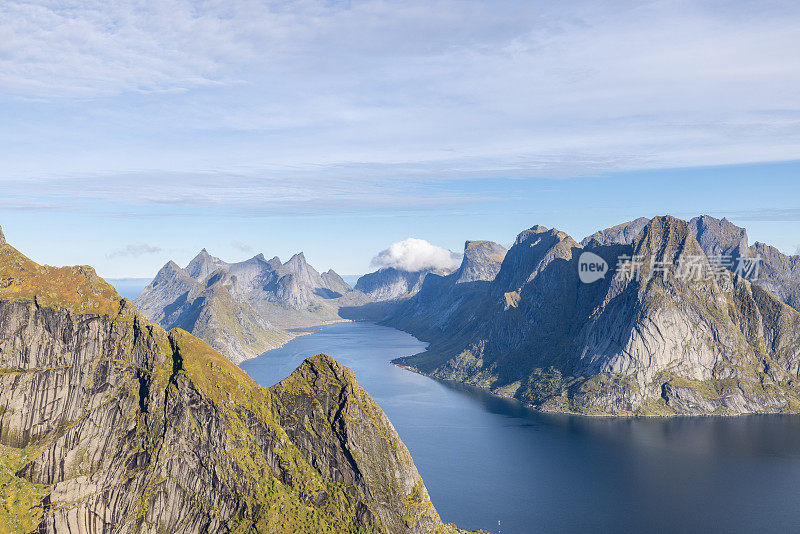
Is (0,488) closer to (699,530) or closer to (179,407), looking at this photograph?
(179,407)

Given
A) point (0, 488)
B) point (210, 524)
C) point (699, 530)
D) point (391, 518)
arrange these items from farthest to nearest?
Result: point (699, 530) → point (391, 518) → point (210, 524) → point (0, 488)

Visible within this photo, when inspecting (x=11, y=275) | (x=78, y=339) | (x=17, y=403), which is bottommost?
(x=17, y=403)

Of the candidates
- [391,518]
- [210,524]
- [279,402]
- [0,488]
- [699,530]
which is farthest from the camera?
[699,530]

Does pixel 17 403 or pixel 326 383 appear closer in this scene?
pixel 17 403

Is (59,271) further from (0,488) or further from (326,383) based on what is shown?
(326,383)

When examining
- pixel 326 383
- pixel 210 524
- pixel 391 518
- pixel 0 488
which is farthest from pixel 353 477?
pixel 0 488

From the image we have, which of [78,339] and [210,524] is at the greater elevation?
[78,339]

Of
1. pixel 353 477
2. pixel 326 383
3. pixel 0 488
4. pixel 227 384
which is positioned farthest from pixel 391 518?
pixel 0 488
